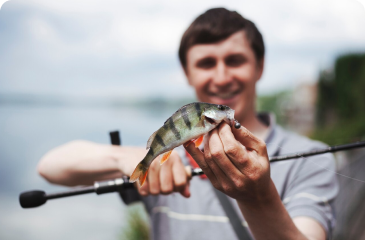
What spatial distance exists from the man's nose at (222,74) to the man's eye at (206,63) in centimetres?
6

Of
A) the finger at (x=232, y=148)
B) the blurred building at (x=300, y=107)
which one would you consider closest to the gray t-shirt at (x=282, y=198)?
the finger at (x=232, y=148)

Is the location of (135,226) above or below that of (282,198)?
below

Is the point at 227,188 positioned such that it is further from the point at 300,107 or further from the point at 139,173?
the point at 300,107

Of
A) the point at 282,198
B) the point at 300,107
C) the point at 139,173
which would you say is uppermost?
the point at 139,173

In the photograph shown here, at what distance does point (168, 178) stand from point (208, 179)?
33 cm

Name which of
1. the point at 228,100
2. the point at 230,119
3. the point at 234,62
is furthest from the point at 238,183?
the point at 234,62

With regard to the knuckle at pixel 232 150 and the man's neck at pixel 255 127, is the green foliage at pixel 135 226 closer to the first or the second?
the man's neck at pixel 255 127

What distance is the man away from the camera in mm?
2061

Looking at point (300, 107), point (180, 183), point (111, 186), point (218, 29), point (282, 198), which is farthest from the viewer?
point (300, 107)

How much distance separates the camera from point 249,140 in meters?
1.35

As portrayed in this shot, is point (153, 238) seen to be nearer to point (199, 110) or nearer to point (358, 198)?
point (199, 110)

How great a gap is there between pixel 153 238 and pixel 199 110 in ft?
6.51

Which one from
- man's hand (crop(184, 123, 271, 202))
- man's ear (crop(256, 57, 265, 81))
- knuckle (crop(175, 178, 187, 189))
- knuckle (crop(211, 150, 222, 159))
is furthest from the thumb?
man's ear (crop(256, 57, 265, 81))

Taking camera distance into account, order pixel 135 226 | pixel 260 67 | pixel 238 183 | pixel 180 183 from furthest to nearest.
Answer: pixel 135 226, pixel 260 67, pixel 180 183, pixel 238 183
